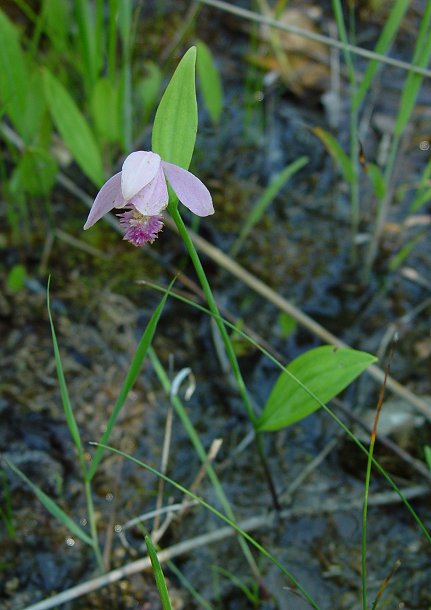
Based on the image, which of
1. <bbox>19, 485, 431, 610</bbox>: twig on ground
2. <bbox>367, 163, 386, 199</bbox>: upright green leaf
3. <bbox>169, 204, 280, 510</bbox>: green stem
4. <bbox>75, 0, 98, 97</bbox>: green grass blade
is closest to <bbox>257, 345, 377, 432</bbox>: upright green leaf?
<bbox>169, 204, 280, 510</bbox>: green stem

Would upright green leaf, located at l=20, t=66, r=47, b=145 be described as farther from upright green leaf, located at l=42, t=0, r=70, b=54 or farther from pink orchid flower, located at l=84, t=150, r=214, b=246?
pink orchid flower, located at l=84, t=150, r=214, b=246

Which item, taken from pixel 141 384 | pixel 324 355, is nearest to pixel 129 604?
pixel 141 384

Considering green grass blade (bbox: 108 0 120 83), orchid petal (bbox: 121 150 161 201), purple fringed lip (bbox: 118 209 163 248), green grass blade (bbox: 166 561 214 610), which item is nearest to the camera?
orchid petal (bbox: 121 150 161 201)

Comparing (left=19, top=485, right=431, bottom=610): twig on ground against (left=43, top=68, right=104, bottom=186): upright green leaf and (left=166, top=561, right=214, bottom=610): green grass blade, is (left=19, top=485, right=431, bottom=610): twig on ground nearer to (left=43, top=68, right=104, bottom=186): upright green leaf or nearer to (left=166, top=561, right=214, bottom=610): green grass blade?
(left=166, top=561, right=214, bottom=610): green grass blade

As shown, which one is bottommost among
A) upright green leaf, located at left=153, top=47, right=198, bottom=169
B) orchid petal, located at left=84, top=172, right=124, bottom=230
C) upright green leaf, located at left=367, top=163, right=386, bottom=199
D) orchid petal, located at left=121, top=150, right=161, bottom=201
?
upright green leaf, located at left=367, top=163, right=386, bottom=199

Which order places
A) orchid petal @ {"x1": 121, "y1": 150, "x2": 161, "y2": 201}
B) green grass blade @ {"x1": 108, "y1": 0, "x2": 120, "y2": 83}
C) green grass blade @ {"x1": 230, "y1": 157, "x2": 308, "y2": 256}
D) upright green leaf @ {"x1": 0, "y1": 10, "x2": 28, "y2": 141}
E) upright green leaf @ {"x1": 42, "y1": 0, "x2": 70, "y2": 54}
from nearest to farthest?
orchid petal @ {"x1": 121, "y1": 150, "x2": 161, "y2": 201}
green grass blade @ {"x1": 108, "y1": 0, "x2": 120, "y2": 83}
upright green leaf @ {"x1": 0, "y1": 10, "x2": 28, "y2": 141}
green grass blade @ {"x1": 230, "y1": 157, "x2": 308, "y2": 256}
upright green leaf @ {"x1": 42, "y1": 0, "x2": 70, "y2": 54}

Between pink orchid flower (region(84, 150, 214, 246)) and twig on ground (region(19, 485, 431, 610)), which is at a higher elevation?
pink orchid flower (region(84, 150, 214, 246))

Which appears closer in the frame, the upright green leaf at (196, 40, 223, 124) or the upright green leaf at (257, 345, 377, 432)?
the upright green leaf at (257, 345, 377, 432)

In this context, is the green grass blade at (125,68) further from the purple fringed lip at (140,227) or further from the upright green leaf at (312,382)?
the upright green leaf at (312,382)
